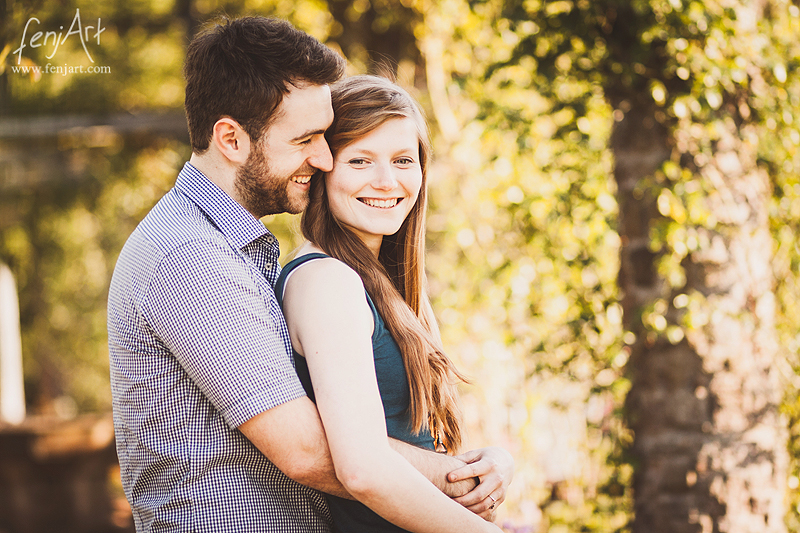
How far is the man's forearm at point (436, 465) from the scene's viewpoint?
5.24 feet

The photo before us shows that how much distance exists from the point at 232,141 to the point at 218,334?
53 centimetres

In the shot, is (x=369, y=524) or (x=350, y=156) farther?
(x=350, y=156)

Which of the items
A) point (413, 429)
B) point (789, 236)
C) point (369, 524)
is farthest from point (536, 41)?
point (369, 524)

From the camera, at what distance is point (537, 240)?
340 cm

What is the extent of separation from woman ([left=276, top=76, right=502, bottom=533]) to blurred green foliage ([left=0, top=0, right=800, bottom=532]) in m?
0.43

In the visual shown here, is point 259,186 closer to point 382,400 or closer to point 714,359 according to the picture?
point 382,400

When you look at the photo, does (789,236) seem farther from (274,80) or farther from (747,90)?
(274,80)

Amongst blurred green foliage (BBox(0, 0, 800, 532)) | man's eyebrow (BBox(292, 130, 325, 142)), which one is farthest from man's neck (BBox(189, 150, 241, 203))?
blurred green foliage (BBox(0, 0, 800, 532))

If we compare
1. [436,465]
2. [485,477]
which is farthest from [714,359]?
[436,465]

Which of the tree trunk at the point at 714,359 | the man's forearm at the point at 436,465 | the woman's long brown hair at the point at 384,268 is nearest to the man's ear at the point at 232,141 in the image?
the woman's long brown hair at the point at 384,268

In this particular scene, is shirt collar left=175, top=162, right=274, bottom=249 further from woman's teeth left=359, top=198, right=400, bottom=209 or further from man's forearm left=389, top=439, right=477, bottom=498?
man's forearm left=389, top=439, right=477, bottom=498

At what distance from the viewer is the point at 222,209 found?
1615 millimetres

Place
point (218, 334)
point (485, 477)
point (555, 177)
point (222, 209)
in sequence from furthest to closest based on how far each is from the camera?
1. point (555, 177)
2. point (485, 477)
3. point (222, 209)
4. point (218, 334)

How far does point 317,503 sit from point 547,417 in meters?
2.54
